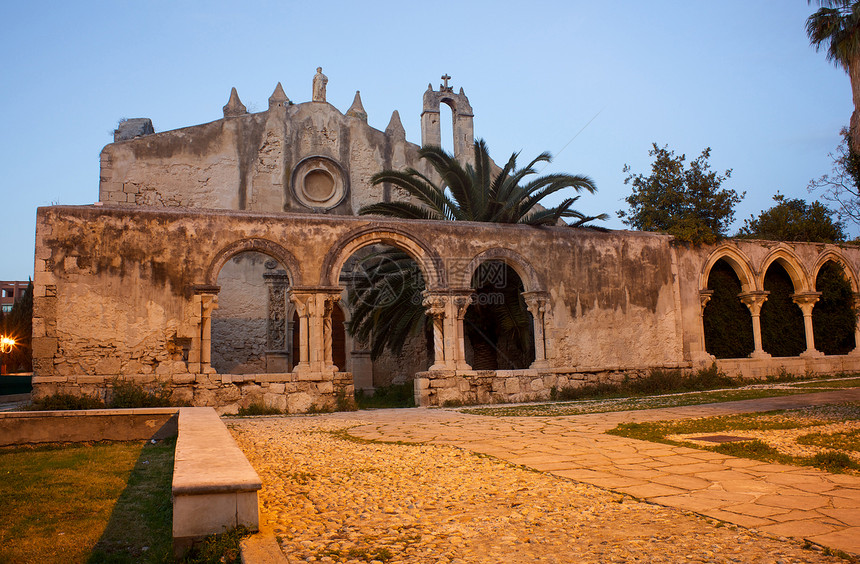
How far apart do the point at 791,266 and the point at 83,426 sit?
1593 cm

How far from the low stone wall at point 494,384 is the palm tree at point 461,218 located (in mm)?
1127

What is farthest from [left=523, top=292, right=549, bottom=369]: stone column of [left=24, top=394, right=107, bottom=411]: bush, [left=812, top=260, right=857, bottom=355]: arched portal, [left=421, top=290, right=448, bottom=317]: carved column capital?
[left=812, top=260, right=857, bottom=355]: arched portal

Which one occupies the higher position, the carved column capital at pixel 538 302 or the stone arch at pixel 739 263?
the stone arch at pixel 739 263

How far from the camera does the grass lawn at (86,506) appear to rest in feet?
11.1

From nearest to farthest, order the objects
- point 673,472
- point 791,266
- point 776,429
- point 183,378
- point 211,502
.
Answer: point 211,502 < point 673,472 < point 776,429 < point 183,378 < point 791,266

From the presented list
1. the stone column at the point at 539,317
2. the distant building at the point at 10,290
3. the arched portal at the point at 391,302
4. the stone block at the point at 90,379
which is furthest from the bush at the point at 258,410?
the distant building at the point at 10,290

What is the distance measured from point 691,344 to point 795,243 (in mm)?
4536

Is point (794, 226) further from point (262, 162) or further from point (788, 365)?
point (262, 162)

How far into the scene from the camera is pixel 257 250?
11.8 meters

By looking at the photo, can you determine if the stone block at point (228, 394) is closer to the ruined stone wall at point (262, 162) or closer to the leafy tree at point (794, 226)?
the ruined stone wall at point (262, 162)

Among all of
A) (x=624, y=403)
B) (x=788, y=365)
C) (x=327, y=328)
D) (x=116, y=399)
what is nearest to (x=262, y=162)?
(x=327, y=328)

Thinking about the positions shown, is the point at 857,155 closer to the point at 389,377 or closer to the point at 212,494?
the point at 389,377

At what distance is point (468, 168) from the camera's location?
15.4 m

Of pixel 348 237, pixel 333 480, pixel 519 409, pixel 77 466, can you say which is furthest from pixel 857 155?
pixel 77 466
